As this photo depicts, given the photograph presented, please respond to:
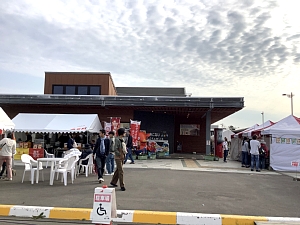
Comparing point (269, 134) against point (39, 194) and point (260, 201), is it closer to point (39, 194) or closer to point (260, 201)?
point (260, 201)

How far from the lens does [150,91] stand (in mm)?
34594

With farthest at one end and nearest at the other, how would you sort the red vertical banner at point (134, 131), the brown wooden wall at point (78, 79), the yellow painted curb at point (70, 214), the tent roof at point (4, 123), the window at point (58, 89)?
the window at point (58, 89) < the brown wooden wall at point (78, 79) < the red vertical banner at point (134, 131) < the tent roof at point (4, 123) < the yellow painted curb at point (70, 214)

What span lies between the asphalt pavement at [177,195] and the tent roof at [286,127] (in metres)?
4.20

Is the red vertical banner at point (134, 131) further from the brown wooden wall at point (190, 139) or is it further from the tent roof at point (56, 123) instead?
the brown wooden wall at point (190, 139)

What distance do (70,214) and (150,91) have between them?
96.7 feet

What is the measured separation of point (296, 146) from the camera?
547 inches

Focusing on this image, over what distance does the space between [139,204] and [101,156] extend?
10.3 ft

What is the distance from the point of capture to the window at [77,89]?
2283 centimetres

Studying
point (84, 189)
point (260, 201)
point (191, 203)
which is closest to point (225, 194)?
point (260, 201)

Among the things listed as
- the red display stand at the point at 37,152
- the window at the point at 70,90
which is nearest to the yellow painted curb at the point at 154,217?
the red display stand at the point at 37,152

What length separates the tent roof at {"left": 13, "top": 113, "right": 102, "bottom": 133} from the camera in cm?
1520

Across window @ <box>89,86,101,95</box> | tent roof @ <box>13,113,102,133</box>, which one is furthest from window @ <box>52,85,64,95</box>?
tent roof @ <box>13,113,102,133</box>

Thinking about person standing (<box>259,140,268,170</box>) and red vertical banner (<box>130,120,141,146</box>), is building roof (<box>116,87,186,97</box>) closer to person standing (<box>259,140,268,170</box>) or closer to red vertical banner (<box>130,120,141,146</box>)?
red vertical banner (<box>130,120,141,146</box>)

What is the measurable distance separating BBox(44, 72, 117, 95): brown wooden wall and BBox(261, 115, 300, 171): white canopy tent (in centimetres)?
1291
